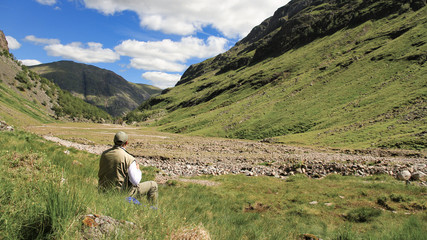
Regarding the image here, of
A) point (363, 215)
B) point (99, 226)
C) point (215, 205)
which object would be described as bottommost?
point (363, 215)

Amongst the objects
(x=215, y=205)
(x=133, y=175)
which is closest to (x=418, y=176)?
(x=215, y=205)

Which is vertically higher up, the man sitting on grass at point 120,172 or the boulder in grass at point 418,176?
the man sitting on grass at point 120,172

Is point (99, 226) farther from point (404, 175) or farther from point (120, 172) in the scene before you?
point (404, 175)

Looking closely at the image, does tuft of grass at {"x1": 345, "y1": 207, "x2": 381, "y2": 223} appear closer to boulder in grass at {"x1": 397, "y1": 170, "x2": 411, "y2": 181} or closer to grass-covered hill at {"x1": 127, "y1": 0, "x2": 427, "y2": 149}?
boulder in grass at {"x1": 397, "y1": 170, "x2": 411, "y2": 181}

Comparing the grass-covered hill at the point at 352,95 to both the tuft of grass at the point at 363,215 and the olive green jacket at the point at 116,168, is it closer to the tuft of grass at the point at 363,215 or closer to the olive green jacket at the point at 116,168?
the tuft of grass at the point at 363,215

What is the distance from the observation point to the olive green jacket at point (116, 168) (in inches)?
254

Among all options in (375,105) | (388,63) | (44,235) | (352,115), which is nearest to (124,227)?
(44,235)

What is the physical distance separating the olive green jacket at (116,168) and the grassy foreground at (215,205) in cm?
58

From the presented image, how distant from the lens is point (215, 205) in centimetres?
1026

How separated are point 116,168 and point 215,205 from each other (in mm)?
5455

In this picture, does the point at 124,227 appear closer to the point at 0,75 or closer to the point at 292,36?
the point at 0,75

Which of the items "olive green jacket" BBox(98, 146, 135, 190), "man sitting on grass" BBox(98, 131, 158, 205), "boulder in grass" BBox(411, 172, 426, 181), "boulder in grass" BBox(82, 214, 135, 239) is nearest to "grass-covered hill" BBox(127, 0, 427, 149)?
"boulder in grass" BBox(411, 172, 426, 181)

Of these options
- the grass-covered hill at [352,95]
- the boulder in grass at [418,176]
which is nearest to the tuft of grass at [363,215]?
the boulder in grass at [418,176]

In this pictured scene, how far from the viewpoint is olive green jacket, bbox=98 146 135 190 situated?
6457 mm
